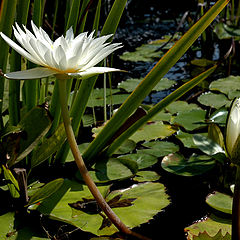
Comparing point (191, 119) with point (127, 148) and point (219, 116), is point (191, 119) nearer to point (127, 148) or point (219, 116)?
point (219, 116)

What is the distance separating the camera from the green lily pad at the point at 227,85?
1.78 m

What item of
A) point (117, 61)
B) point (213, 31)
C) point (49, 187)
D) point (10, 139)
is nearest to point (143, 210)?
point (49, 187)

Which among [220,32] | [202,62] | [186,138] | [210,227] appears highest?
[220,32]

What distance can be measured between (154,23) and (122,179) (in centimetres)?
303

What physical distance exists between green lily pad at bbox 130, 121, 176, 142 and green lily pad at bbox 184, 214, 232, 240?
0.52 m

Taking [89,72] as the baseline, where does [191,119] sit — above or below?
below

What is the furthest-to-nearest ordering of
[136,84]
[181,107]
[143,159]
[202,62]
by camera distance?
[202,62]
[136,84]
[181,107]
[143,159]

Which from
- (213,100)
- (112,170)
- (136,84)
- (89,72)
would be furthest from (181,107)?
(89,72)

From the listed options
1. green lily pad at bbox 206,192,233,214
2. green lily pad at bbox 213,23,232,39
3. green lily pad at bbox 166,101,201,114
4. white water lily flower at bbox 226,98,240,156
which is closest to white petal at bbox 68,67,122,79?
white water lily flower at bbox 226,98,240,156

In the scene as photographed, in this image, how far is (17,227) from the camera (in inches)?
34.3

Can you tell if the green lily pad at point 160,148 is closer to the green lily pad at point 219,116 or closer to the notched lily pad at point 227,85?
the green lily pad at point 219,116

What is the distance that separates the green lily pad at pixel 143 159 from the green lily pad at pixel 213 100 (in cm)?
53

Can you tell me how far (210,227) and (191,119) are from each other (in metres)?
0.67

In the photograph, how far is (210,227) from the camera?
89cm
